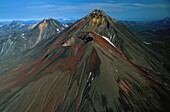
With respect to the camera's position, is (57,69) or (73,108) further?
(57,69)

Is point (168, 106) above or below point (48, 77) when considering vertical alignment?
below

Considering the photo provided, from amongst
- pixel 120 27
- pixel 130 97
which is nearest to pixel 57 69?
pixel 130 97

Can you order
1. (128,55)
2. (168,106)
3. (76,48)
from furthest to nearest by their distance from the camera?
(128,55), (76,48), (168,106)

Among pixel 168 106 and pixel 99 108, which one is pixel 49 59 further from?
pixel 168 106

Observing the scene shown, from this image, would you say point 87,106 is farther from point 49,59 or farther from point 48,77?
point 49,59

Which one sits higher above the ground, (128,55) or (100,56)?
(100,56)

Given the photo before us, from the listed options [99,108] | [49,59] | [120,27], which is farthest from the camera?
[120,27]

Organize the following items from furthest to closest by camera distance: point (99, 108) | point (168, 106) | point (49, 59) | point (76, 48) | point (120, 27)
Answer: point (120, 27)
point (49, 59)
point (76, 48)
point (168, 106)
point (99, 108)

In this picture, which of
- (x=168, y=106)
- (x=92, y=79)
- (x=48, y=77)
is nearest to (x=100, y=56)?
(x=92, y=79)

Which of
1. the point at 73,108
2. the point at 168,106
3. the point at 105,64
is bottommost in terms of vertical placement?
the point at 168,106
